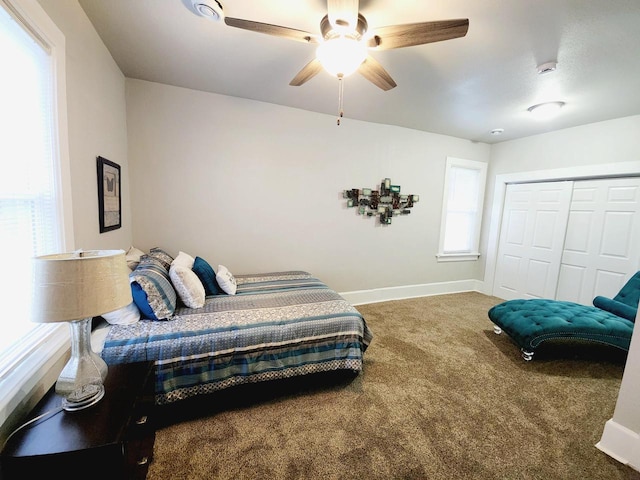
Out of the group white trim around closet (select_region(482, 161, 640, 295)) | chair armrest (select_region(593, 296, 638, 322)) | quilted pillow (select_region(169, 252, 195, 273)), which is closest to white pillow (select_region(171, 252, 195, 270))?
quilted pillow (select_region(169, 252, 195, 273))

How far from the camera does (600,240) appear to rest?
10.7ft

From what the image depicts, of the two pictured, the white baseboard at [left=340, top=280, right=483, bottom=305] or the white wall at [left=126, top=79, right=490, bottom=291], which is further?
the white baseboard at [left=340, top=280, right=483, bottom=305]

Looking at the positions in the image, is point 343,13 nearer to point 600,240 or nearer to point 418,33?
point 418,33

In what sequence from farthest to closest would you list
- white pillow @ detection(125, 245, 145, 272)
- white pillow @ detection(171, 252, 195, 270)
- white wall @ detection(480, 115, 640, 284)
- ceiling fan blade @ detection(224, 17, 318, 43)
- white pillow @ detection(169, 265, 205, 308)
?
white wall @ detection(480, 115, 640, 284) → white pillow @ detection(171, 252, 195, 270) → white pillow @ detection(125, 245, 145, 272) → white pillow @ detection(169, 265, 205, 308) → ceiling fan blade @ detection(224, 17, 318, 43)

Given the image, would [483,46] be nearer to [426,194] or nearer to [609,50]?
[609,50]

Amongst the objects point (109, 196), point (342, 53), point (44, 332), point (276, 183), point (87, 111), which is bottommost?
point (44, 332)

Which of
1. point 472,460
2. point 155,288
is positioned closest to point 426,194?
point 472,460

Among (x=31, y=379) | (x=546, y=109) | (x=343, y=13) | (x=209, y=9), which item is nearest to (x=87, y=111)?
(x=209, y=9)

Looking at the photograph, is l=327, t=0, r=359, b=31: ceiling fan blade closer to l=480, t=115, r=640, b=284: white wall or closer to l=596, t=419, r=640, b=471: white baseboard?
l=596, t=419, r=640, b=471: white baseboard

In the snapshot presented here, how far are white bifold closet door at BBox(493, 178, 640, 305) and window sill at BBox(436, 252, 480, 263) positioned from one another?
0.37 meters

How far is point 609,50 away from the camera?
1.80 m

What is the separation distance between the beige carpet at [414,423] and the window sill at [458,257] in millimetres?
1930

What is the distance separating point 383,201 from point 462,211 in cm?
166

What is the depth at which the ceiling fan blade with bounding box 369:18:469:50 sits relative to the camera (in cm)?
126
